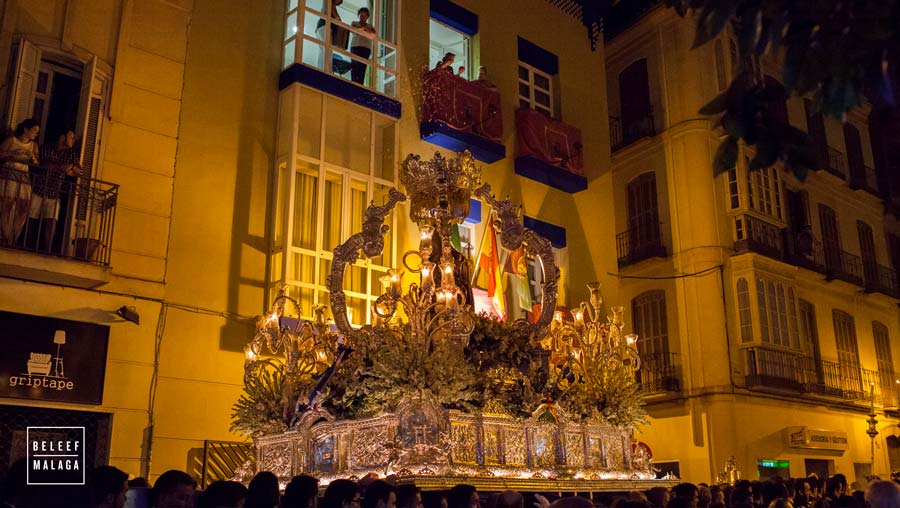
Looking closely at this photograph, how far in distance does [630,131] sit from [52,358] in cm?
1589

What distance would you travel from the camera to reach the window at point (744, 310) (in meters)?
18.8

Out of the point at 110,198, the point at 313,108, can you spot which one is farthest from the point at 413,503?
the point at 313,108

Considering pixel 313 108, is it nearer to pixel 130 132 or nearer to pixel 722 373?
pixel 130 132

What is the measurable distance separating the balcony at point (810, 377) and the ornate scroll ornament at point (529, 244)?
10.9 meters

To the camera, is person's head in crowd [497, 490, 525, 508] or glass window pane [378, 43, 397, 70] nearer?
person's head in crowd [497, 490, 525, 508]

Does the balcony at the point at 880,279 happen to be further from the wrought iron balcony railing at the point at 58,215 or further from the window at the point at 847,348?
the wrought iron balcony railing at the point at 58,215

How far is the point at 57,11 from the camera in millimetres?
10320

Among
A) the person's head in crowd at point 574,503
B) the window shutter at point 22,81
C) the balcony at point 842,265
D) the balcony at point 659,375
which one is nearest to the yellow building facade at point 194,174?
the window shutter at point 22,81

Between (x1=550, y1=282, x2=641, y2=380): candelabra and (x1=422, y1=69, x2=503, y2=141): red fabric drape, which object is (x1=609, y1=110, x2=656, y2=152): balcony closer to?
(x1=422, y1=69, x2=503, y2=141): red fabric drape

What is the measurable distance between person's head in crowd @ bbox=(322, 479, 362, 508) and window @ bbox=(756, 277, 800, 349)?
15.5 metres

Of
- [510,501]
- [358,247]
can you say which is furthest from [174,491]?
[358,247]

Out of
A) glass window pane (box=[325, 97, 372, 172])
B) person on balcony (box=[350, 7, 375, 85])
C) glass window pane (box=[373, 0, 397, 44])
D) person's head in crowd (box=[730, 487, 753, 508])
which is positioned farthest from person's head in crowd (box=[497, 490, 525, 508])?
glass window pane (box=[373, 0, 397, 44])

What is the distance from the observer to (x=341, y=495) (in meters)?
5.04

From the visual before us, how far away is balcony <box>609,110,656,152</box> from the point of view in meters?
21.1
